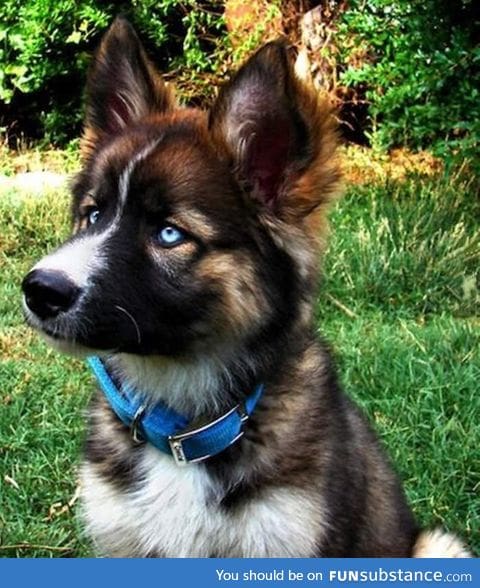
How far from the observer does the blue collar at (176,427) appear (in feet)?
10.8

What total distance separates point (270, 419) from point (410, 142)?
21.6 ft

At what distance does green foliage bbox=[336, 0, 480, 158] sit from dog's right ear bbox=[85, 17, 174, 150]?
14.2 feet

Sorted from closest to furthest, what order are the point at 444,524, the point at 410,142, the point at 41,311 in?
the point at 41,311, the point at 444,524, the point at 410,142

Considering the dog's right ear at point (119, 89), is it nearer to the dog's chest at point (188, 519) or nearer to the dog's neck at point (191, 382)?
the dog's neck at point (191, 382)

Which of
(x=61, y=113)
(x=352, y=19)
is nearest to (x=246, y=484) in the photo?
(x=352, y=19)

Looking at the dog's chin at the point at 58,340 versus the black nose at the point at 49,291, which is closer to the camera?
the black nose at the point at 49,291

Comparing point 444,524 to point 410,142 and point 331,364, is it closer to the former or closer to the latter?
A: point 331,364

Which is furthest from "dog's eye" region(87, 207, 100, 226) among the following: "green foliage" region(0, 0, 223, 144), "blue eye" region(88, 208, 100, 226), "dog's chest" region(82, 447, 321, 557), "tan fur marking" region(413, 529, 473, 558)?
"green foliage" region(0, 0, 223, 144)

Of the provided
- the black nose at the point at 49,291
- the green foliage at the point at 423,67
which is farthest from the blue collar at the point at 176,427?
the green foliage at the point at 423,67

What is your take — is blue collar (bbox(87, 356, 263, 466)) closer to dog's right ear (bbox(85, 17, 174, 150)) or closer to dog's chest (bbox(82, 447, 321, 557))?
dog's chest (bbox(82, 447, 321, 557))

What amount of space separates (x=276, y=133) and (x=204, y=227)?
1.21 ft

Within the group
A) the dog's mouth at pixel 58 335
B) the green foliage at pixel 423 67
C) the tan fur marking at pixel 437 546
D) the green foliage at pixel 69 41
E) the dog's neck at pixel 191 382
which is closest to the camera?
the dog's mouth at pixel 58 335

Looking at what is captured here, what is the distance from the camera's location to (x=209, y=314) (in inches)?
124

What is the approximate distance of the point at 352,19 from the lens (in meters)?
8.65
